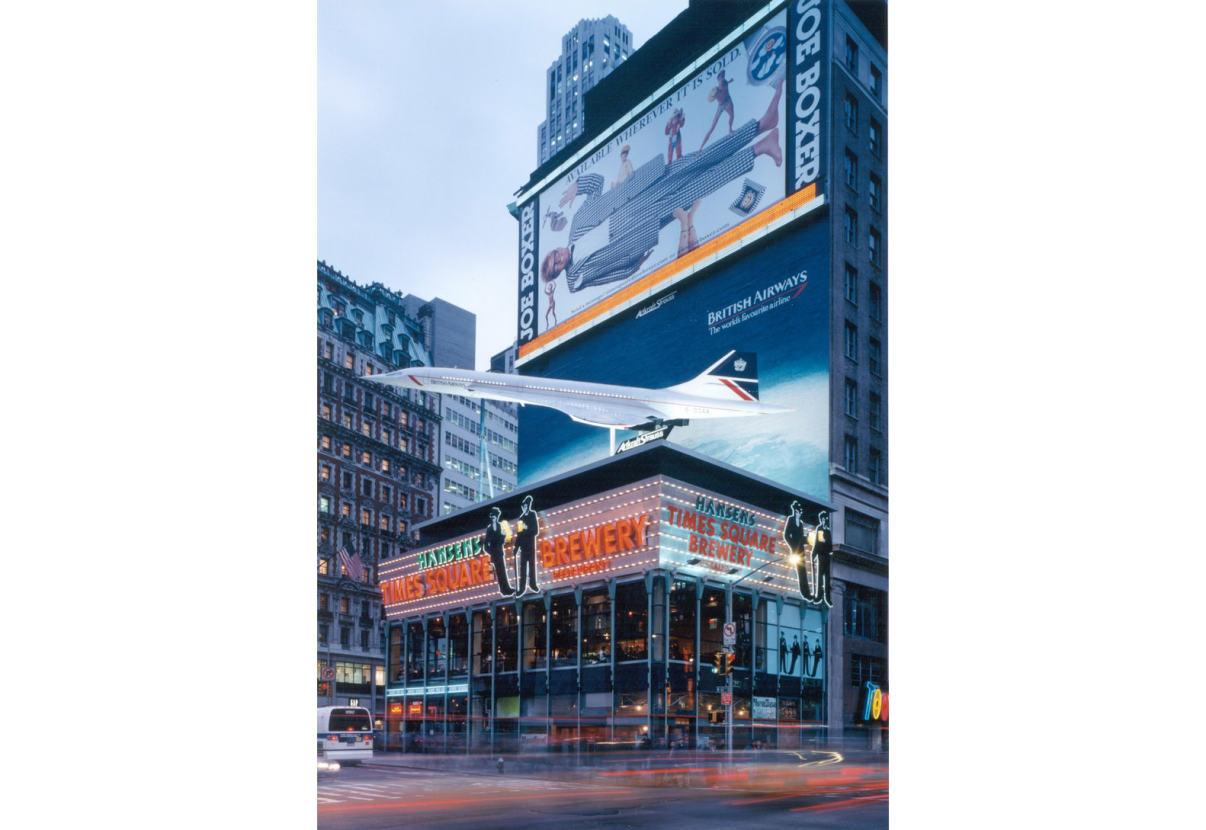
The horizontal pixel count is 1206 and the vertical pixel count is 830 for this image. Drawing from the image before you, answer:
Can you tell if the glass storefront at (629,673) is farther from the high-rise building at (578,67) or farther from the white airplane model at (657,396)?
the high-rise building at (578,67)

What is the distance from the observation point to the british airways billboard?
71.0 metres

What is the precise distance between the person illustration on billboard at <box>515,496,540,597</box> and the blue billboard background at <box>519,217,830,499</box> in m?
16.6

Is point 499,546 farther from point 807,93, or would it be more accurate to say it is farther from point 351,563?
point 807,93

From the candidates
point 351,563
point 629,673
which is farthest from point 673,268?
point 629,673

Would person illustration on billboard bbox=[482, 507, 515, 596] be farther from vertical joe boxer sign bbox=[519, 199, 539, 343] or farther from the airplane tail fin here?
vertical joe boxer sign bbox=[519, 199, 539, 343]

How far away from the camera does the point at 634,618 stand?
52781 millimetres

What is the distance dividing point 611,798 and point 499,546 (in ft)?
121

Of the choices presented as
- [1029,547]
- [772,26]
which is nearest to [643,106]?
[772,26]

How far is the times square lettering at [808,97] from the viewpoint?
6938 centimetres

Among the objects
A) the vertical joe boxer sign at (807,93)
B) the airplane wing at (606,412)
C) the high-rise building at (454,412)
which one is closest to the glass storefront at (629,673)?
the airplane wing at (606,412)

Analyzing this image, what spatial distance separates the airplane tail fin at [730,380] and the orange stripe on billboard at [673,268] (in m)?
10.00

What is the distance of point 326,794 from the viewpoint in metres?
23.4

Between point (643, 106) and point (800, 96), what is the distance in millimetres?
17548

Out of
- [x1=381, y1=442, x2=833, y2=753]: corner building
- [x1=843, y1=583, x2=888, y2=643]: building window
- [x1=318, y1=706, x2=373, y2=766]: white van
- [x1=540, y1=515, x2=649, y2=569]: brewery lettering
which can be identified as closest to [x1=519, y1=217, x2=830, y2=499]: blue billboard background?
[x1=843, y1=583, x2=888, y2=643]: building window
